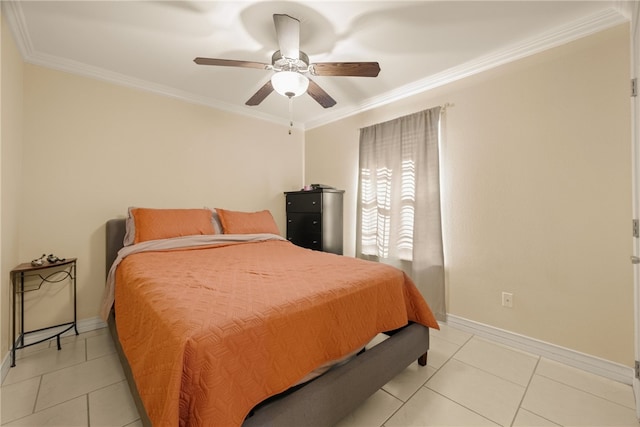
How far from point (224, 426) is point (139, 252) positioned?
1796mm

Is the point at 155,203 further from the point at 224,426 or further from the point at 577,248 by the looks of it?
the point at 577,248

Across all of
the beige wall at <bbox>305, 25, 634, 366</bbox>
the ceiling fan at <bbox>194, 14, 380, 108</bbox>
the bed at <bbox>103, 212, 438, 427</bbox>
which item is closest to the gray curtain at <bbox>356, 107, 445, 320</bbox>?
the beige wall at <bbox>305, 25, 634, 366</bbox>

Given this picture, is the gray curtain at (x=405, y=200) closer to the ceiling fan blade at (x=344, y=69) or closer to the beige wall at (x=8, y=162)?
the ceiling fan blade at (x=344, y=69)

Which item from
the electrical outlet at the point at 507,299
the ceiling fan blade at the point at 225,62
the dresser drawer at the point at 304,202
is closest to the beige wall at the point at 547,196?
the electrical outlet at the point at 507,299

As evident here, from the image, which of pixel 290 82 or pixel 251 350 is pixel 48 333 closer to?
pixel 251 350

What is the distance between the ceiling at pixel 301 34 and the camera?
175 centimetres

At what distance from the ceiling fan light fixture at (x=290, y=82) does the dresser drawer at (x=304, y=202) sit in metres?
1.56

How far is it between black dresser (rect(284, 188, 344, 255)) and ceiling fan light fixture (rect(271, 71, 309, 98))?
154cm

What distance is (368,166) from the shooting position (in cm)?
320

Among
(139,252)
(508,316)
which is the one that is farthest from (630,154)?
(139,252)

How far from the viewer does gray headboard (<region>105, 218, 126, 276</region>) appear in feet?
8.05

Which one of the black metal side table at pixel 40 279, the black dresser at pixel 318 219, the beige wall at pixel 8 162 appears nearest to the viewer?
the beige wall at pixel 8 162

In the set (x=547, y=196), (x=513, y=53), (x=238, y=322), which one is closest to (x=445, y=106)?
(x=513, y=53)

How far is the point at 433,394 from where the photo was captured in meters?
1.57
